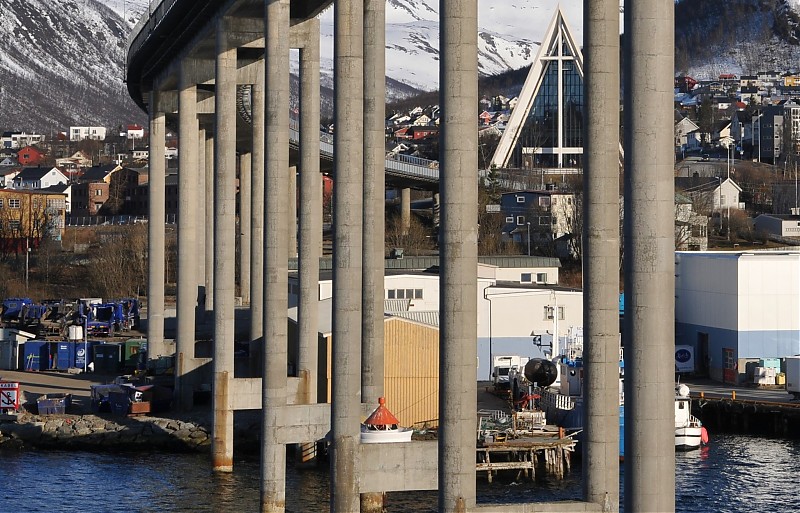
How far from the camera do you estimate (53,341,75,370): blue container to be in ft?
191

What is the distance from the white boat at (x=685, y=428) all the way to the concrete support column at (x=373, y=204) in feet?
37.9

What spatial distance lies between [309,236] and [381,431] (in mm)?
8516

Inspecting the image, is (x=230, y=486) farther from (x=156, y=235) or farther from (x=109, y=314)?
(x=109, y=314)

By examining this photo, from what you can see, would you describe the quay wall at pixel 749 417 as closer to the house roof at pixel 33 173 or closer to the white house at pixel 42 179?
the white house at pixel 42 179

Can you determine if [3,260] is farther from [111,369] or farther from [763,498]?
[763,498]

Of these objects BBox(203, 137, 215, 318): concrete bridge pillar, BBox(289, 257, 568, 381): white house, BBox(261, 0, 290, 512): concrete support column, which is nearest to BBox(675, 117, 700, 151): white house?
BBox(203, 137, 215, 318): concrete bridge pillar

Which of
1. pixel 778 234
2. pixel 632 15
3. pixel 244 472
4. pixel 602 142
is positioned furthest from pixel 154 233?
pixel 778 234

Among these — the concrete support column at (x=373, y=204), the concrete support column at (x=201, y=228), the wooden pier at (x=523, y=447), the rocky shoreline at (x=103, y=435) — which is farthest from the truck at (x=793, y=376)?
the concrete support column at (x=201, y=228)

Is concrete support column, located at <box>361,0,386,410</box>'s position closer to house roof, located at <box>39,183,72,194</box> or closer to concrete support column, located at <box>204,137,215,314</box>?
concrete support column, located at <box>204,137,215,314</box>

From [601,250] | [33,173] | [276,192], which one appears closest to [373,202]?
[276,192]

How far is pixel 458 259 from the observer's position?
70.9 feet

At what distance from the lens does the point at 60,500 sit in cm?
3422

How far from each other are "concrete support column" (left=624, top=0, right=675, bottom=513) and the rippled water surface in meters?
16.9

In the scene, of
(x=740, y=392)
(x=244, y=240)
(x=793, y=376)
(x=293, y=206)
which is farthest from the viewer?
(x=293, y=206)
